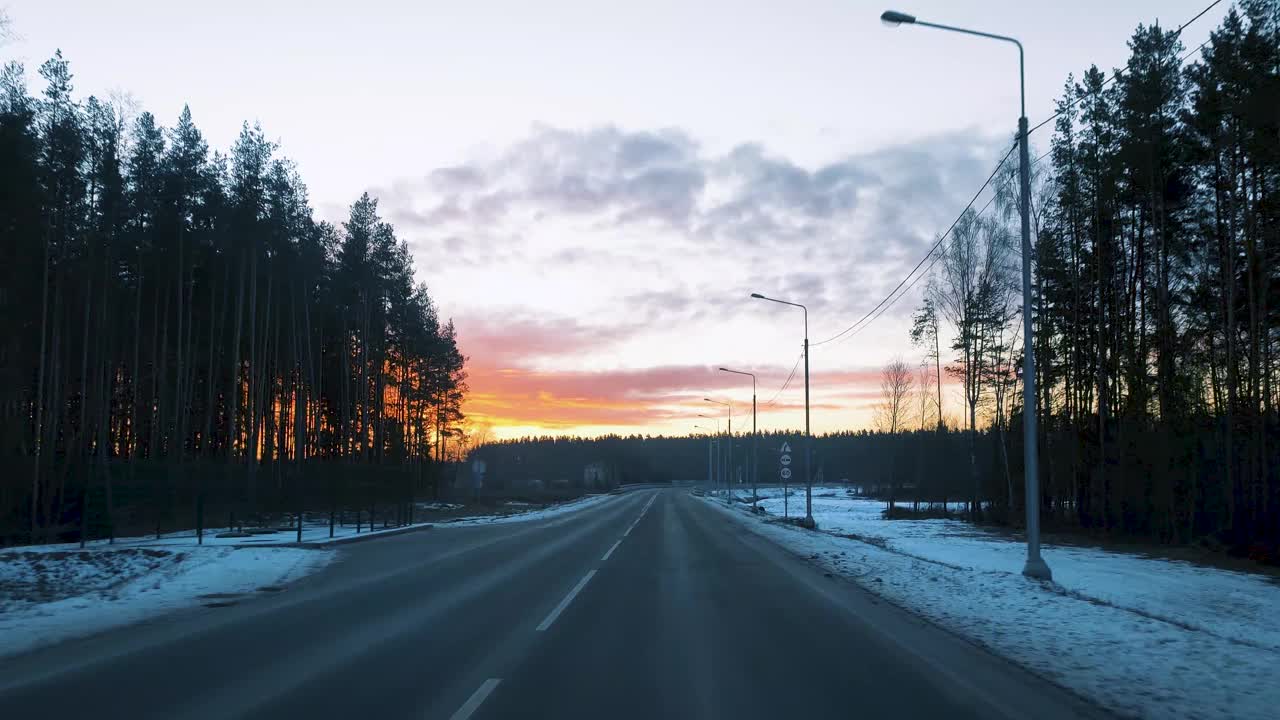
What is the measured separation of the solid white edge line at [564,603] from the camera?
1086 cm

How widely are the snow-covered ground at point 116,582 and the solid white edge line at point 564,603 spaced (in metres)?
5.23

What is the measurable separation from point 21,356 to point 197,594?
775 inches

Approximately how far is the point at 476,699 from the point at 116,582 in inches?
491

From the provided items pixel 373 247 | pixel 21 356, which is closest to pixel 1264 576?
pixel 21 356

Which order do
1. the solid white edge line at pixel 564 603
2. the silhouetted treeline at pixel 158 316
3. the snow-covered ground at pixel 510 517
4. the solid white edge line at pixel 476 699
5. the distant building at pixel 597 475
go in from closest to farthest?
the solid white edge line at pixel 476 699, the solid white edge line at pixel 564 603, the silhouetted treeline at pixel 158 316, the snow-covered ground at pixel 510 517, the distant building at pixel 597 475

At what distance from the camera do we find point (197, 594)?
46.8 feet

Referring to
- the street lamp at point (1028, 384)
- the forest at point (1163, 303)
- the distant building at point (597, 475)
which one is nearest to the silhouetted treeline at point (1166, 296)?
the forest at point (1163, 303)

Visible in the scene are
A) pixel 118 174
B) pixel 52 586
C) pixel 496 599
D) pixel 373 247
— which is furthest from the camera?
pixel 373 247

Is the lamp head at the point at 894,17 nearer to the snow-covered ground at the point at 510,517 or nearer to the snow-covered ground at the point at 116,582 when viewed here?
the snow-covered ground at the point at 116,582

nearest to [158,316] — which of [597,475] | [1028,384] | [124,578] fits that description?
[124,578]

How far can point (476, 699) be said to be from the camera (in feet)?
22.6

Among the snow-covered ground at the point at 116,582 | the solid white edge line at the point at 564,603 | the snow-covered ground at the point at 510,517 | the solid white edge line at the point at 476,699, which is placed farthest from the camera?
the snow-covered ground at the point at 510,517

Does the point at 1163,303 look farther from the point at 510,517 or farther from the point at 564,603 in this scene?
the point at 510,517

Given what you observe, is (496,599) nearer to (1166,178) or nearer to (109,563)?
(109,563)
